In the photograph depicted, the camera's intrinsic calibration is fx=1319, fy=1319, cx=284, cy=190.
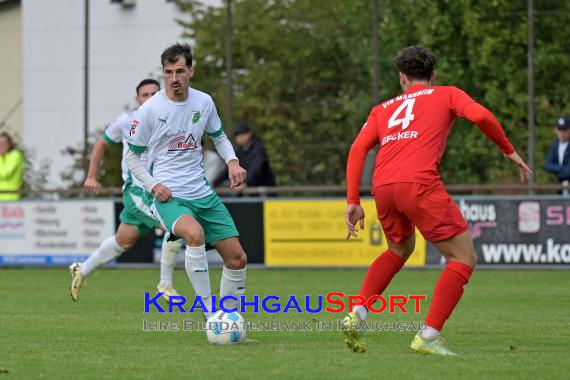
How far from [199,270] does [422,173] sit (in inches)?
74.6

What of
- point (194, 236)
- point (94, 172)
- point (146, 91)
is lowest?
point (194, 236)

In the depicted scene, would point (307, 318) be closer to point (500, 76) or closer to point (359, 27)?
point (500, 76)

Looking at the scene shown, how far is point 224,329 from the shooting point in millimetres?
8773

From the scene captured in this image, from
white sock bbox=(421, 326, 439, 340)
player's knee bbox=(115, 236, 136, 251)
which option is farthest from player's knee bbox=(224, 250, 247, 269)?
player's knee bbox=(115, 236, 136, 251)

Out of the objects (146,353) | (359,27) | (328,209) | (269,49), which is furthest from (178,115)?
(269,49)

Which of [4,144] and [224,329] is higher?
[4,144]

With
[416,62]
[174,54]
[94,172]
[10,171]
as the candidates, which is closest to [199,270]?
[174,54]

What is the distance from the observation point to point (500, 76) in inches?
805

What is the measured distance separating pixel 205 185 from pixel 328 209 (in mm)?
8846

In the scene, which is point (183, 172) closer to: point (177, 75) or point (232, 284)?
point (177, 75)

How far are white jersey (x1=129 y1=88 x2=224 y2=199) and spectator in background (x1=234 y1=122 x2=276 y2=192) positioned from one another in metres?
8.97

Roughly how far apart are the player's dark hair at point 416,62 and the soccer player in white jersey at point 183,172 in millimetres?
1649

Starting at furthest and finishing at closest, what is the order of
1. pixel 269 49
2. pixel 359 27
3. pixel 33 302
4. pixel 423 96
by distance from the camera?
pixel 269 49 < pixel 359 27 < pixel 33 302 < pixel 423 96

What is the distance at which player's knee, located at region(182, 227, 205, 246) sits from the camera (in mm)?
8828
